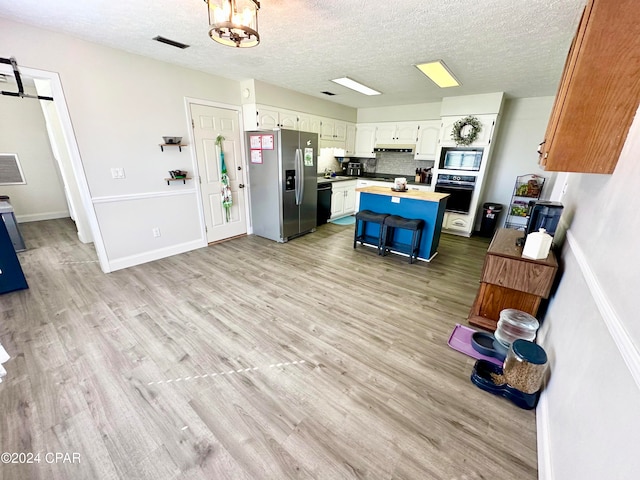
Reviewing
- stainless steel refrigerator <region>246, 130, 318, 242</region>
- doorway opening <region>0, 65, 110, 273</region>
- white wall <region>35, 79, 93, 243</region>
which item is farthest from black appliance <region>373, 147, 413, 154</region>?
white wall <region>35, 79, 93, 243</region>

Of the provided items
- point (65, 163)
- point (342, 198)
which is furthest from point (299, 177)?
point (65, 163)

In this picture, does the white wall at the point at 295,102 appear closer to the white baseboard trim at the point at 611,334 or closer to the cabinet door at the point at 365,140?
the cabinet door at the point at 365,140

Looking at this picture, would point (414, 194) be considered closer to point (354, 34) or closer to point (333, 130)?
point (354, 34)

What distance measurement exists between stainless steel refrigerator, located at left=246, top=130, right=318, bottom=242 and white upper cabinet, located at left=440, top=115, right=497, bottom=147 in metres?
2.41

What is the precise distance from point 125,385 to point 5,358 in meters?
0.85

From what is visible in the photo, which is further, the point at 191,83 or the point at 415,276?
the point at 191,83

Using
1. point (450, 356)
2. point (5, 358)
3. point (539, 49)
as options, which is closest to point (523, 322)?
point (450, 356)

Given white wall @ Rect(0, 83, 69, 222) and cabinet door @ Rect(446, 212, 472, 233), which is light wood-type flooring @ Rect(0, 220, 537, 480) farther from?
white wall @ Rect(0, 83, 69, 222)

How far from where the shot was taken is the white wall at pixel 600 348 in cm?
79

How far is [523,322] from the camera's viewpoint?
77.0 inches

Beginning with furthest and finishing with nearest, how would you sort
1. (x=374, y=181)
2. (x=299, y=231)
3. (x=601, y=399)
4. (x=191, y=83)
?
1. (x=374, y=181)
2. (x=299, y=231)
3. (x=191, y=83)
4. (x=601, y=399)

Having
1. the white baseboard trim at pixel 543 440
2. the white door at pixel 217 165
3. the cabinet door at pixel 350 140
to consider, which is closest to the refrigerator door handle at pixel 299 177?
the white door at pixel 217 165

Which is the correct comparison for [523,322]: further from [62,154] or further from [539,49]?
[62,154]

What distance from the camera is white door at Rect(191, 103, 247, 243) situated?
382 cm
